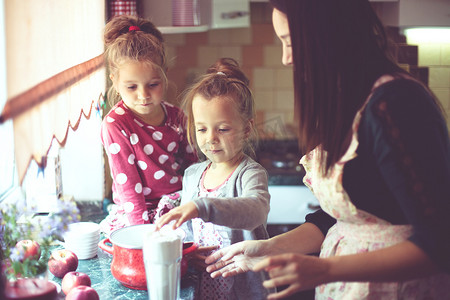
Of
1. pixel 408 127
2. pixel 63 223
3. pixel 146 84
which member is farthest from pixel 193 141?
pixel 408 127

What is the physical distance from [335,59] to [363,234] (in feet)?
1.19

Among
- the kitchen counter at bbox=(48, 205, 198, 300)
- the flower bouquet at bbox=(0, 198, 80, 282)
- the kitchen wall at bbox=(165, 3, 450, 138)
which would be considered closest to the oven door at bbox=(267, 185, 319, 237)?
the kitchen wall at bbox=(165, 3, 450, 138)

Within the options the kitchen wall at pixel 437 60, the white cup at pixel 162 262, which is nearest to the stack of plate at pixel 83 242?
the white cup at pixel 162 262

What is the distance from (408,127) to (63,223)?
70 centimetres

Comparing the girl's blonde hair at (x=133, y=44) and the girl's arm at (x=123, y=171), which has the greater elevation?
the girl's blonde hair at (x=133, y=44)

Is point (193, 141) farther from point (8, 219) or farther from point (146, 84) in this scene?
point (8, 219)

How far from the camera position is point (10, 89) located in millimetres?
934

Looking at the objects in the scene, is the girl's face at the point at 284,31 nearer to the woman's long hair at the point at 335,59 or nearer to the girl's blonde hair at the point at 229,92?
the woman's long hair at the point at 335,59

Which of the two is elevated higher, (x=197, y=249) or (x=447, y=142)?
(x=447, y=142)

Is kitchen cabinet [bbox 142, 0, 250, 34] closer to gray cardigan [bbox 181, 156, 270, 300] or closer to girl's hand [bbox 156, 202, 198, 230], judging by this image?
gray cardigan [bbox 181, 156, 270, 300]

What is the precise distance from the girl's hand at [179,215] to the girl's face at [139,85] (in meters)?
0.58

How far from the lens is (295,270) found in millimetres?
837

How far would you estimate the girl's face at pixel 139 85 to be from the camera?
1543 millimetres

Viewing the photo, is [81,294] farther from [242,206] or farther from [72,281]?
[242,206]
